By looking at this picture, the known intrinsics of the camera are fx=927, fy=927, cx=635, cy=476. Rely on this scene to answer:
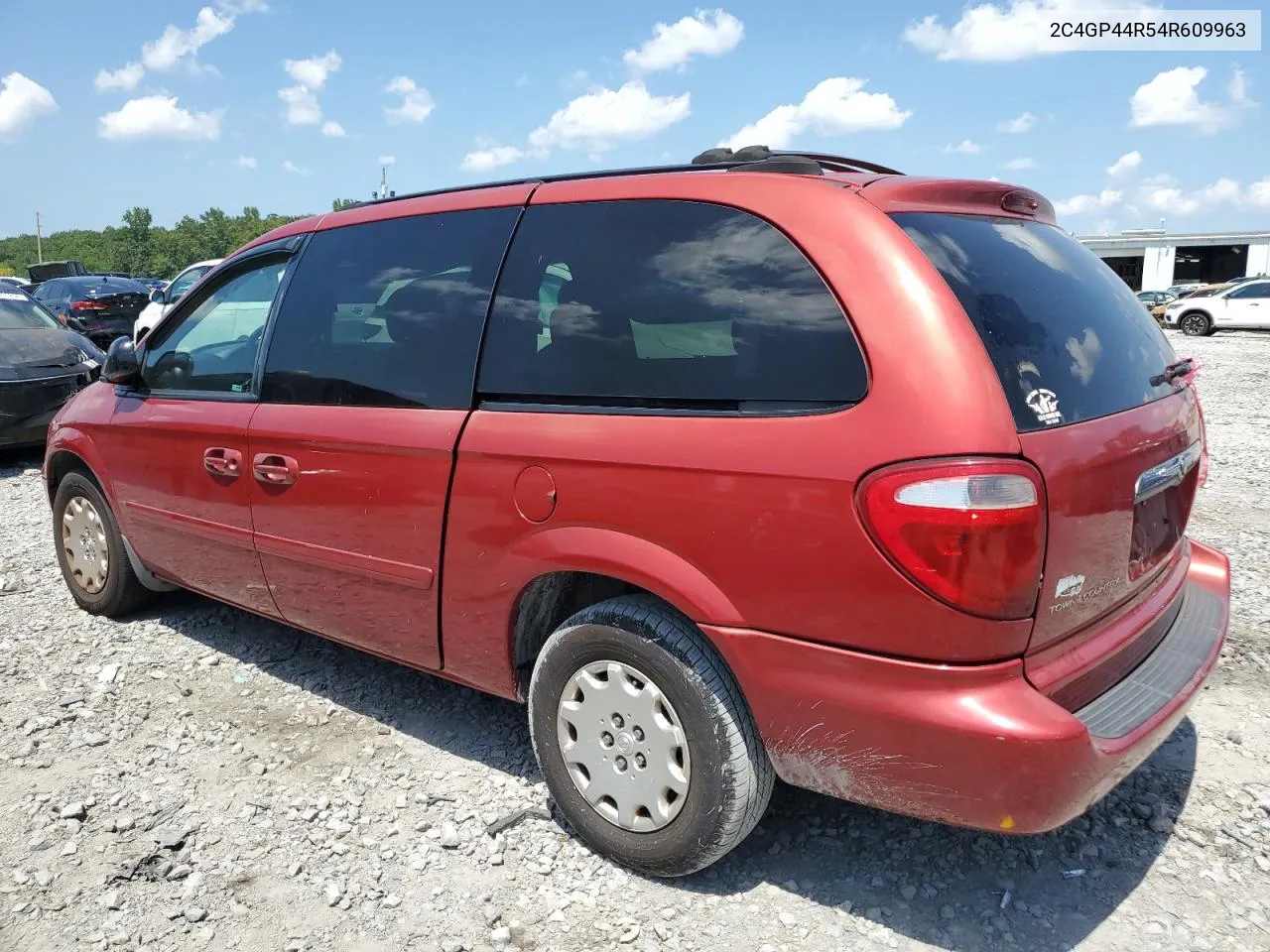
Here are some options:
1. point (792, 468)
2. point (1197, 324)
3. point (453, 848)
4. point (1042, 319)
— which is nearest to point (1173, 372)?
point (1042, 319)

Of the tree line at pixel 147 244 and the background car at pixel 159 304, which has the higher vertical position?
the tree line at pixel 147 244

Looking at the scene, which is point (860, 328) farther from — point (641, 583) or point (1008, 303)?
point (641, 583)

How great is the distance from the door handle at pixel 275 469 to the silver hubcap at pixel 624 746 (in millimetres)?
1330

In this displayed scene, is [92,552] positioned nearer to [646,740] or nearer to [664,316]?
[646,740]

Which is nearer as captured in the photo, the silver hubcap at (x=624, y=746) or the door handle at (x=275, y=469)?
the silver hubcap at (x=624, y=746)

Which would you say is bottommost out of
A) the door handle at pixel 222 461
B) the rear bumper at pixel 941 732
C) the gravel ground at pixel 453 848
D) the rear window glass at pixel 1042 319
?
the gravel ground at pixel 453 848

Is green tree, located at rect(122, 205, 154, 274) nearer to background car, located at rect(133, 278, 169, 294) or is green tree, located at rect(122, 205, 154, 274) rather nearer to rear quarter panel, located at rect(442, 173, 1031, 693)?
background car, located at rect(133, 278, 169, 294)

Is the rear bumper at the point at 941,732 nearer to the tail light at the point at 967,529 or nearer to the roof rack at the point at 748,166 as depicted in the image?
the tail light at the point at 967,529

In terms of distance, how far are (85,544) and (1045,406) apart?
4.55 m

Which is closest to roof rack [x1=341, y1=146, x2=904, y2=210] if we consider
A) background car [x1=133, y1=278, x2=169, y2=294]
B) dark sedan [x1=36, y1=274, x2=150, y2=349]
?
dark sedan [x1=36, y1=274, x2=150, y2=349]

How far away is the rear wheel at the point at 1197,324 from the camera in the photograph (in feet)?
82.0

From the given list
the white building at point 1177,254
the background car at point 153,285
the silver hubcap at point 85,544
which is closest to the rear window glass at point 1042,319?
the silver hubcap at point 85,544

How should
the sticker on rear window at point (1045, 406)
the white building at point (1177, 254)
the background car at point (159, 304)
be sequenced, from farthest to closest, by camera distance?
1. the white building at point (1177, 254)
2. the background car at point (159, 304)
3. the sticker on rear window at point (1045, 406)

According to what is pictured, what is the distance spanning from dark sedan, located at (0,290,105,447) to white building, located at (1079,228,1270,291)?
54232mm
